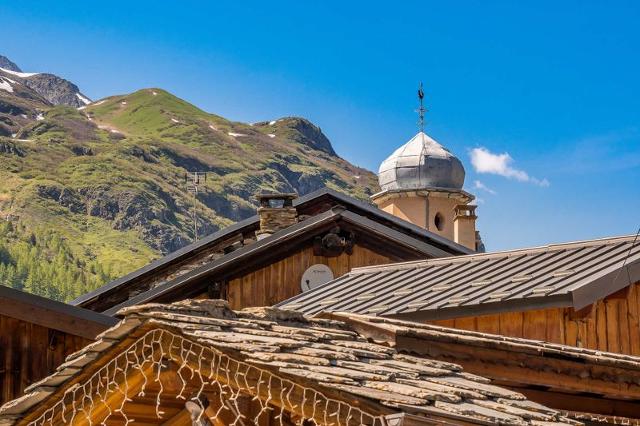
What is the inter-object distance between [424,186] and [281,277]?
13.5 meters

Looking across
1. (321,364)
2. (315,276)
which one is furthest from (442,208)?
(321,364)

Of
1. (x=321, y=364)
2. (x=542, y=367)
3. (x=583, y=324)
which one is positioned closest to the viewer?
(x=321, y=364)

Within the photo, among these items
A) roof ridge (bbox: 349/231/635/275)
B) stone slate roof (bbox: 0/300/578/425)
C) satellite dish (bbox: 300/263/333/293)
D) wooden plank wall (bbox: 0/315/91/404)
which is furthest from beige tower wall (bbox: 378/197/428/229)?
stone slate roof (bbox: 0/300/578/425)

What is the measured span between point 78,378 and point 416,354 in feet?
7.89

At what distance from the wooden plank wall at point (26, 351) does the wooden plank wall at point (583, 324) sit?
13.1 ft

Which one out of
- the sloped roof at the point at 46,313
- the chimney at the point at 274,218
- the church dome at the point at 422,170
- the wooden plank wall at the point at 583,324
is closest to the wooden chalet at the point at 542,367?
the wooden plank wall at the point at 583,324

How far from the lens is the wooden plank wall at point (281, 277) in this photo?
22672mm

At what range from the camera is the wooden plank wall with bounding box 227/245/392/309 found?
2267 centimetres

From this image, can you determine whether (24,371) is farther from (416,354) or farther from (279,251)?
(279,251)

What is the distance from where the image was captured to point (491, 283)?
1502 centimetres

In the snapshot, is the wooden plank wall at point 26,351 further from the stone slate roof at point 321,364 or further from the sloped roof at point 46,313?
the stone slate roof at point 321,364

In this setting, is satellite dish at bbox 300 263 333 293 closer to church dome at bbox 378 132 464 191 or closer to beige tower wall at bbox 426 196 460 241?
beige tower wall at bbox 426 196 460 241

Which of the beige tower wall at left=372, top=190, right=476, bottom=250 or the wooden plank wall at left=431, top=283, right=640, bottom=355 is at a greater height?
the beige tower wall at left=372, top=190, right=476, bottom=250

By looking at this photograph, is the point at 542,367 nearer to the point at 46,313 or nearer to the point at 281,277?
the point at 46,313
